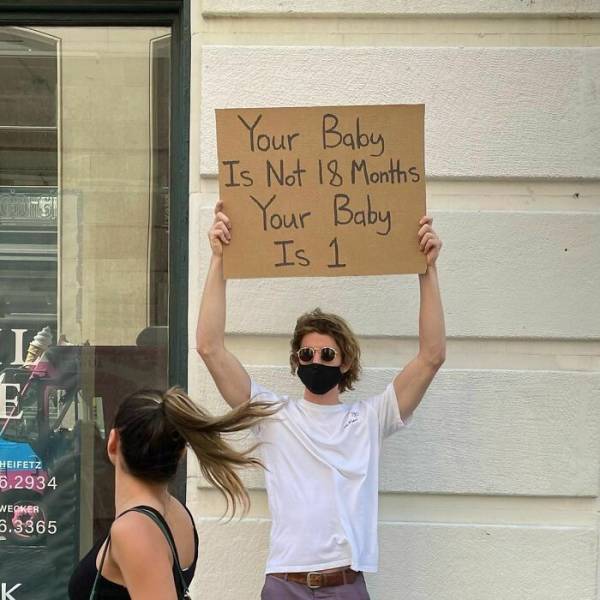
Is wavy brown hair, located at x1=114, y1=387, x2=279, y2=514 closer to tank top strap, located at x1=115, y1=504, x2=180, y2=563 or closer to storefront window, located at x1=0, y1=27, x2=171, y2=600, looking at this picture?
tank top strap, located at x1=115, y1=504, x2=180, y2=563

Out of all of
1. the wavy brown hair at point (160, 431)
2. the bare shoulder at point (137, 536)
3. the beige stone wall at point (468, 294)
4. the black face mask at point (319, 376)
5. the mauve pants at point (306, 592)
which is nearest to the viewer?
the bare shoulder at point (137, 536)

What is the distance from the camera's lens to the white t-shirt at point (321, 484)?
128 inches

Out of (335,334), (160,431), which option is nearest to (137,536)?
(160,431)

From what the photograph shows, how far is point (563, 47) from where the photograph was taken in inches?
161

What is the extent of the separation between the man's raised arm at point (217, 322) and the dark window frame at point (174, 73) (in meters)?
0.68

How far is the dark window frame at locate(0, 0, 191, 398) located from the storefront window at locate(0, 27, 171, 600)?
6 centimetres

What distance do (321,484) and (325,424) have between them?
0.22 m

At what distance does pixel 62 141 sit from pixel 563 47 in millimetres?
2262

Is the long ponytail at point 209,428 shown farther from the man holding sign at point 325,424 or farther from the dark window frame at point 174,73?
the dark window frame at point 174,73

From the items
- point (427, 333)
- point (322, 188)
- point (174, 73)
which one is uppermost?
point (174, 73)

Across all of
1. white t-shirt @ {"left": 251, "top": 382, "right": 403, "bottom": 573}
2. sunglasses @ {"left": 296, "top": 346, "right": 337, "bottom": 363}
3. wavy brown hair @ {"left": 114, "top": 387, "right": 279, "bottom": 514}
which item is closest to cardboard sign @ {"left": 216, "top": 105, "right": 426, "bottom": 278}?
sunglasses @ {"left": 296, "top": 346, "right": 337, "bottom": 363}

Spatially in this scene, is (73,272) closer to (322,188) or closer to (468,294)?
(322,188)

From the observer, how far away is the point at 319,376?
11.1 feet

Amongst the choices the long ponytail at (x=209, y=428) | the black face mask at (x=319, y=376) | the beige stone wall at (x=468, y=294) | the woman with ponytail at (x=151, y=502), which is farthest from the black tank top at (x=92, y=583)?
the beige stone wall at (x=468, y=294)
